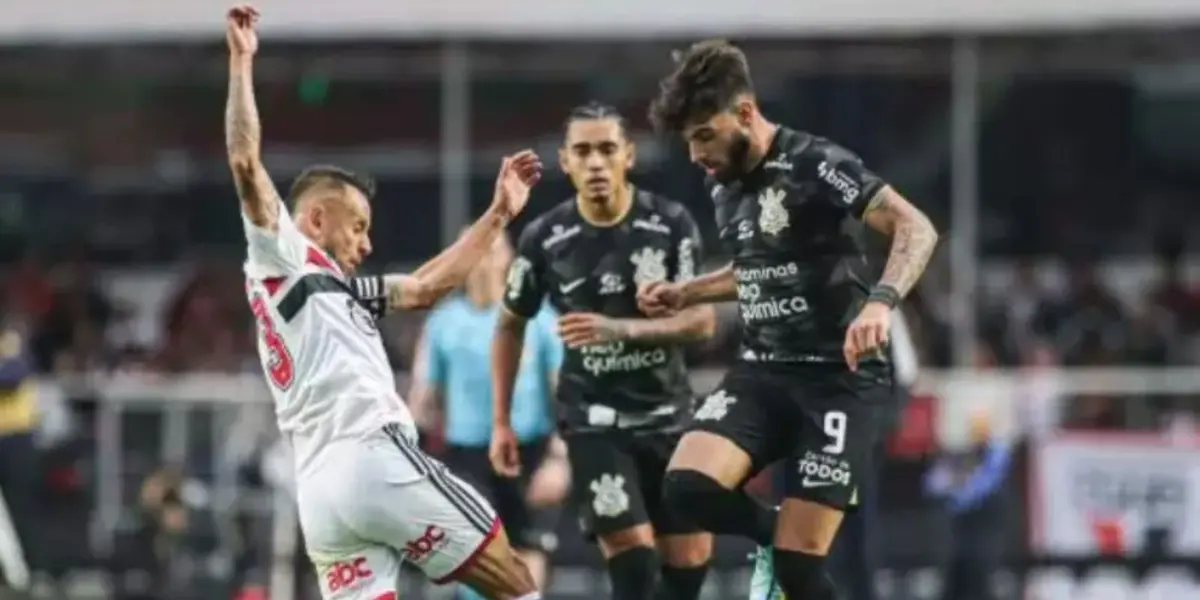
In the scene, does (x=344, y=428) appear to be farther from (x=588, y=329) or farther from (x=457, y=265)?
(x=588, y=329)

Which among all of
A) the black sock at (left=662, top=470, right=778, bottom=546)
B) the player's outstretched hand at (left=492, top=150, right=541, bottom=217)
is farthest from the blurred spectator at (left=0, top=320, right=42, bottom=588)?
the player's outstretched hand at (left=492, top=150, right=541, bottom=217)

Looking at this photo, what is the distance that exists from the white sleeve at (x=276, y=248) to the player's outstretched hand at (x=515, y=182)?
754 mm

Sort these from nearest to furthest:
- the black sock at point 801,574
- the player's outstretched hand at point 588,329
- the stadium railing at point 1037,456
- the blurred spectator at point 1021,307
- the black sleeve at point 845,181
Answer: the black sleeve at point 845,181, the black sock at point 801,574, the player's outstretched hand at point 588,329, the stadium railing at point 1037,456, the blurred spectator at point 1021,307

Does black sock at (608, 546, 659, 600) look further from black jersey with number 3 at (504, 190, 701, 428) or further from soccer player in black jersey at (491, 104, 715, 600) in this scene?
black jersey with number 3 at (504, 190, 701, 428)

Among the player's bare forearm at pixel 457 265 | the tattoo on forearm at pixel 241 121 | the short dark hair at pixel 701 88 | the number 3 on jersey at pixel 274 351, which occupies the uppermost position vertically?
the short dark hair at pixel 701 88

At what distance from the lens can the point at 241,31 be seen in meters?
8.34

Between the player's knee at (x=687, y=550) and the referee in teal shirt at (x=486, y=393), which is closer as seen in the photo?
the player's knee at (x=687, y=550)

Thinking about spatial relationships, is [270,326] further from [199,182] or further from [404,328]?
[199,182]

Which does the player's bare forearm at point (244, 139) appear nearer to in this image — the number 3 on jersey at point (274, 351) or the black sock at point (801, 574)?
the number 3 on jersey at point (274, 351)

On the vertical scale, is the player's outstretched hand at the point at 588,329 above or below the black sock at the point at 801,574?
above

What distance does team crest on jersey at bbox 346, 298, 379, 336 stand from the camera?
864 cm

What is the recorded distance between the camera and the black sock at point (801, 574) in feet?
30.1

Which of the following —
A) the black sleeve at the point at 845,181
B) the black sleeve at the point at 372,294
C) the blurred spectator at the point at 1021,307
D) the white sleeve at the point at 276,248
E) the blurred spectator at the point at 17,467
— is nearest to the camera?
the white sleeve at the point at 276,248

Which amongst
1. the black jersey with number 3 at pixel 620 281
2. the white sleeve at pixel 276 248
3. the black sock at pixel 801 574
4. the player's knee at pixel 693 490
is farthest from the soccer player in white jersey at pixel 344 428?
the black jersey with number 3 at pixel 620 281
